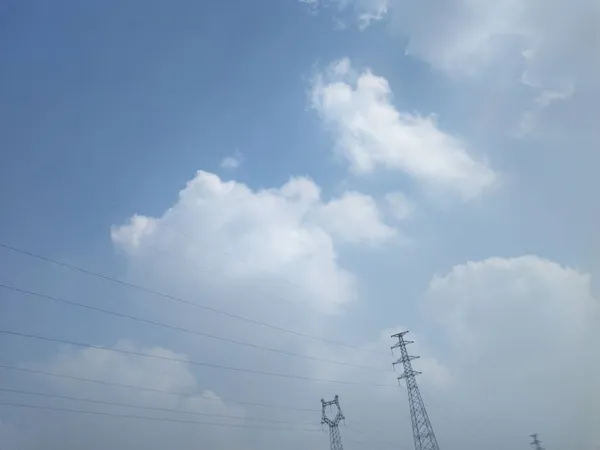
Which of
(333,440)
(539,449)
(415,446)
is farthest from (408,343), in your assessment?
(539,449)

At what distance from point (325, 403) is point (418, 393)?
19927 mm

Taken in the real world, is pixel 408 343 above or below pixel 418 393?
above

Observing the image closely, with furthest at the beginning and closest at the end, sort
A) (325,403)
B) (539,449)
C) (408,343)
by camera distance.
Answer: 1. (539,449)
2. (325,403)
3. (408,343)

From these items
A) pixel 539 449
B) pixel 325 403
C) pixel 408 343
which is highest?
pixel 408 343

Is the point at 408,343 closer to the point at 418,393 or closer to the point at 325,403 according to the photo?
the point at 418,393

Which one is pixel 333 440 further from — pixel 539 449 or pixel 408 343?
pixel 539 449

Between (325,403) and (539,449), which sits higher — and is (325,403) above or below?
above

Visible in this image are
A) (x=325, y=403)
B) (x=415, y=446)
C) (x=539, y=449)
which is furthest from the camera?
(x=539, y=449)

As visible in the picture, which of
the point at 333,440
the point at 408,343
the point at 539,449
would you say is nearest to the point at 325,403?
the point at 333,440

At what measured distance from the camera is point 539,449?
141250 mm

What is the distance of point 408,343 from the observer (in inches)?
2940

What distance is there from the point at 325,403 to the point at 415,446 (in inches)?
819

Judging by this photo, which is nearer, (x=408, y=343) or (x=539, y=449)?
(x=408, y=343)

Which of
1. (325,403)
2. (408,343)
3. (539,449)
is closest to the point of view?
(408,343)
